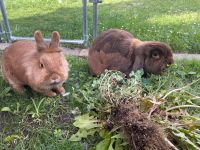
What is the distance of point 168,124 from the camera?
336 centimetres

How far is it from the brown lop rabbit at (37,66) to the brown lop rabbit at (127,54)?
0.56 metres

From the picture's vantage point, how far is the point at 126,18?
6812 mm

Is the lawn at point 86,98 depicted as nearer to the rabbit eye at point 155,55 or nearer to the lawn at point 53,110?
the lawn at point 53,110

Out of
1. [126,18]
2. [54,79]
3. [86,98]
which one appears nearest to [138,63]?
[86,98]

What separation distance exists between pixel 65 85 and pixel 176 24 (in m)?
2.81

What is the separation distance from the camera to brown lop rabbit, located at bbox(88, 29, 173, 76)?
4164 mm

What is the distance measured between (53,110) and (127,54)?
102 centimetres

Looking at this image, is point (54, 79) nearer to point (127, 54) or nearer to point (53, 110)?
point (53, 110)

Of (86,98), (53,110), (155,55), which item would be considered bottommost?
(53,110)

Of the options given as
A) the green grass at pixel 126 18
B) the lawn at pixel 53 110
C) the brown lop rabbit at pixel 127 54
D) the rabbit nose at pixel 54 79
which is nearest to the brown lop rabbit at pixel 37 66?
the rabbit nose at pixel 54 79

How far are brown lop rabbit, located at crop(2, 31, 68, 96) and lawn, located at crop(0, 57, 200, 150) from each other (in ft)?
0.46

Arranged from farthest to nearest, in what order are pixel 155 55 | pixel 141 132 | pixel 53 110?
pixel 155 55
pixel 53 110
pixel 141 132

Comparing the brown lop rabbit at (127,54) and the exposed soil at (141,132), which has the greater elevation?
the brown lop rabbit at (127,54)

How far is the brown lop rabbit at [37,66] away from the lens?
3760 millimetres
